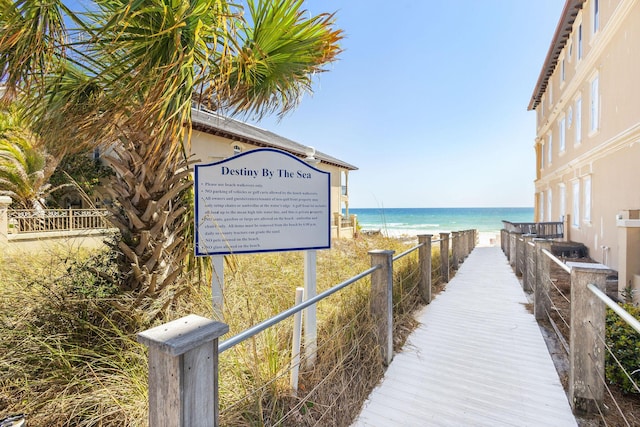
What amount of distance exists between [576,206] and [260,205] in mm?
13810

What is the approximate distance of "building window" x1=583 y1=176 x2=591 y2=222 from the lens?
10295 mm

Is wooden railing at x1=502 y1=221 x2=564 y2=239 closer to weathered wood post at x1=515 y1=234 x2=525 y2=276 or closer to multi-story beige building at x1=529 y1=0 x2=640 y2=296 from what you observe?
multi-story beige building at x1=529 y1=0 x2=640 y2=296

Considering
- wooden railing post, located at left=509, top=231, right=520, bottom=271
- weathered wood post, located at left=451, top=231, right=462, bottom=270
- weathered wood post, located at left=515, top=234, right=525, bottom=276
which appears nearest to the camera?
weathered wood post, located at left=515, top=234, right=525, bottom=276

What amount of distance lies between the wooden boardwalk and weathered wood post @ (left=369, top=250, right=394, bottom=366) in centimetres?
24

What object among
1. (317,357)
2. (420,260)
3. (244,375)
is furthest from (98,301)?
(420,260)

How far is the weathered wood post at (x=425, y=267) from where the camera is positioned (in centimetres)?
556

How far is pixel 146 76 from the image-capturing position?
2.31 metres

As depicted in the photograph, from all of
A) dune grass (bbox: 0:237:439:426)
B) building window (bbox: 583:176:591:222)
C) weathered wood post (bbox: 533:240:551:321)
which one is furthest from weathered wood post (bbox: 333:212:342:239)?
dune grass (bbox: 0:237:439:426)

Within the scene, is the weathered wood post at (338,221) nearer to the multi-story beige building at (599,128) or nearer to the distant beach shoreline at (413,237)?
the distant beach shoreline at (413,237)

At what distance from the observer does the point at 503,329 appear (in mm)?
4449

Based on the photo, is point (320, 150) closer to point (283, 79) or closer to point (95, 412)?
point (283, 79)

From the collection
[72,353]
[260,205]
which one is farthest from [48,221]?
[260,205]

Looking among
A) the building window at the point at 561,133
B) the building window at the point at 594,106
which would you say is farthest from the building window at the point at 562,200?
the building window at the point at 594,106

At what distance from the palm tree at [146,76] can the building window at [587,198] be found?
433 inches
